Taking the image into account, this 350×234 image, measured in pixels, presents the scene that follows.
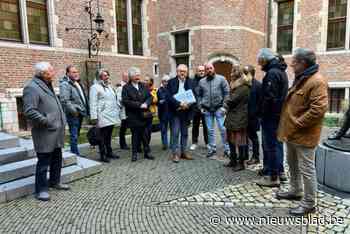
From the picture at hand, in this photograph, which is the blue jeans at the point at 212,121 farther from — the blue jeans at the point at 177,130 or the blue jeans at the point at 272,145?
the blue jeans at the point at 272,145

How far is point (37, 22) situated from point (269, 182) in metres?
9.13

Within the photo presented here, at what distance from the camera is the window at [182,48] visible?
43.7ft

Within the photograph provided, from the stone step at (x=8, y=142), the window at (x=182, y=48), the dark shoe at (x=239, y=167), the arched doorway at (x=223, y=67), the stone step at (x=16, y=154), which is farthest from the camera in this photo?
the window at (x=182, y=48)

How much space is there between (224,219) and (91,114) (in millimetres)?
3211

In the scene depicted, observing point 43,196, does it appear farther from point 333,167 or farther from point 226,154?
point 333,167

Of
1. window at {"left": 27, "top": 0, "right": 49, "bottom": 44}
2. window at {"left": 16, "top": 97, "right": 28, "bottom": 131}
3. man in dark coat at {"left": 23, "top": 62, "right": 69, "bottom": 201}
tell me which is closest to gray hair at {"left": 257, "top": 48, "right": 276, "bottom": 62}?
man in dark coat at {"left": 23, "top": 62, "right": 69, "bottom": 201}

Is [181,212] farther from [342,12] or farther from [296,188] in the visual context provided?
[342,12]

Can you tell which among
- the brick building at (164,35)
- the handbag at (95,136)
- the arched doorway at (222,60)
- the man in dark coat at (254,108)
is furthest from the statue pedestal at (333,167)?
the arched doorway at (222,60)

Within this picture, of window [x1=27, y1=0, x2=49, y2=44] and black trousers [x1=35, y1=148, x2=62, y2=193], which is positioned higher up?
window [x1=27, y1=0, x2=49, y2=44]

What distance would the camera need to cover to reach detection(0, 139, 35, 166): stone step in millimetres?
4258

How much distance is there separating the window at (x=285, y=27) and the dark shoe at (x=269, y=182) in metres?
10.9

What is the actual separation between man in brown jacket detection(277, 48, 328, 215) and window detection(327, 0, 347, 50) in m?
10.8

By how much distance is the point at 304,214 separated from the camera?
9.98ft

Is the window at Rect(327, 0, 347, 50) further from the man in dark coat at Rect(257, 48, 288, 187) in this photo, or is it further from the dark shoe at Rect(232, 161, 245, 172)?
the man in dark coat at Rect(257, 48, 288, 187)
